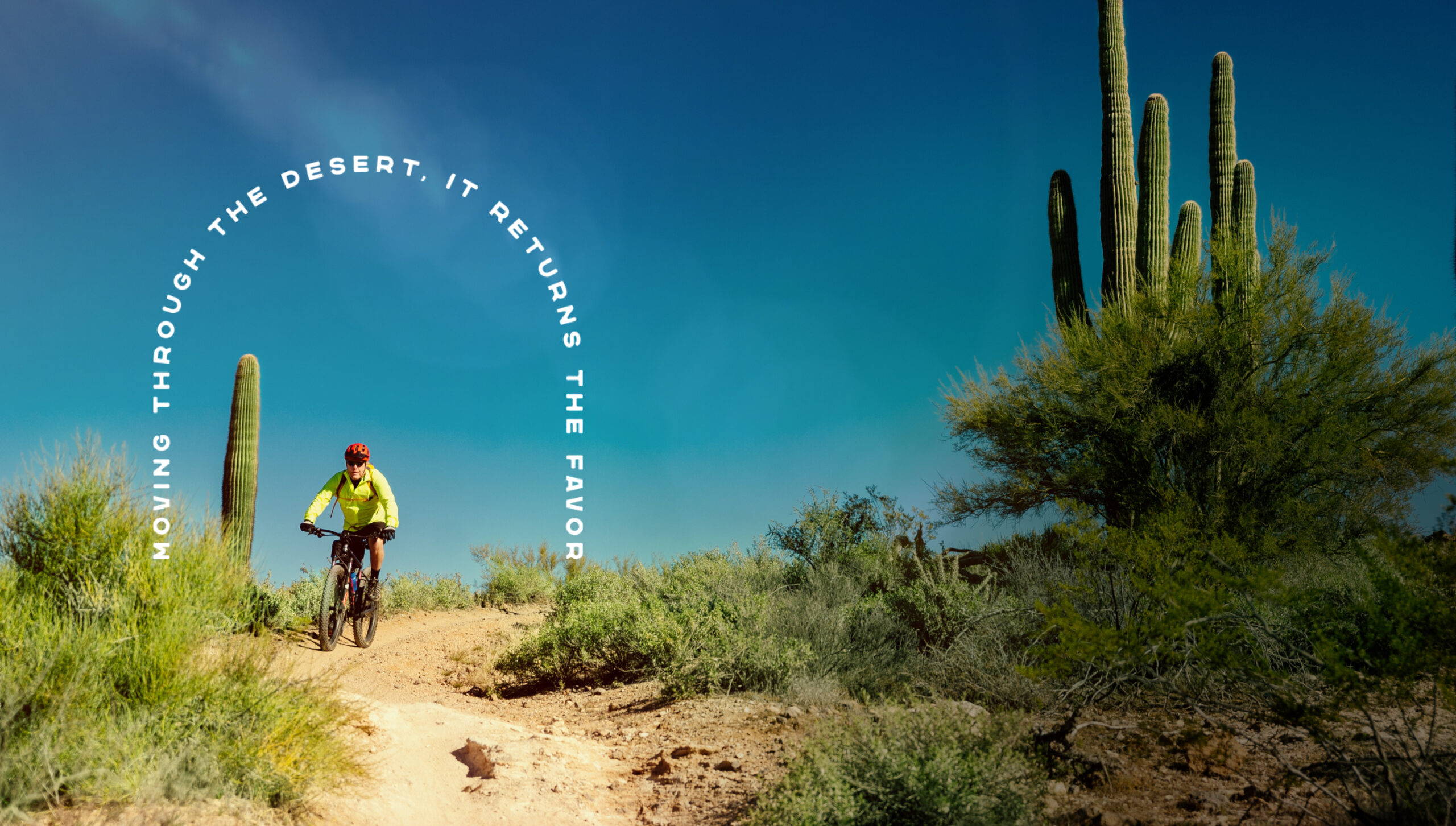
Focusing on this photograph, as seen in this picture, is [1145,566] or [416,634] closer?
[1145,566]

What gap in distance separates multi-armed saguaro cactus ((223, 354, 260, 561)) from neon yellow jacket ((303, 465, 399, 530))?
172 inches

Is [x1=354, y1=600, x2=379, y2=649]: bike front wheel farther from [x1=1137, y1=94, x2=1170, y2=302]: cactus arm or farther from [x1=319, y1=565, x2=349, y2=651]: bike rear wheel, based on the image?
[x1=1137, y1=94, x2=1170, y2=302]: cactus arm

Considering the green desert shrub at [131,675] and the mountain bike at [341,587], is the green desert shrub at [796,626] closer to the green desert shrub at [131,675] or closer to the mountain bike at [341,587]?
A: the mountain bike at [341,587]

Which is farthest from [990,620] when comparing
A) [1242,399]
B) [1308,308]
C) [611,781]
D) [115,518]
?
[1308,308]

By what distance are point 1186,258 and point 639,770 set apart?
14.3 meters

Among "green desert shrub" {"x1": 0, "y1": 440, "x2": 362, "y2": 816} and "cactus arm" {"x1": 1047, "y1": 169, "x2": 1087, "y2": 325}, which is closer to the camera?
"green desert shrub" {"x1": 0, "y1": 440, "x2": 362, "y2": 816}

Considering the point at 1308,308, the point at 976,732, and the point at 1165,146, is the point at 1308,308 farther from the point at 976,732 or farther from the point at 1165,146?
the point at 976,732

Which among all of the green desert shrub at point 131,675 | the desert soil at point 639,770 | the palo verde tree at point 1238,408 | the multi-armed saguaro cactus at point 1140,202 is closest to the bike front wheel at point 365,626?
the desert soil at point 639,770

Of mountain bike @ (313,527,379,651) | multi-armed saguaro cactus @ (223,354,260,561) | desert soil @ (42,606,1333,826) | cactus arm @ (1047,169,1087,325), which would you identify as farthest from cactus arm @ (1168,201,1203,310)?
multi-armed saguaro cactus @ (223,354,260,561)

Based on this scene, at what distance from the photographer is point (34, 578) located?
4.87 metres

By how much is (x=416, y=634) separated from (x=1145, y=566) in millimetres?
10276

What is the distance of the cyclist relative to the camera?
9484 millimetres

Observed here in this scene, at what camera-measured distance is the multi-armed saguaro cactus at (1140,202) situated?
51.9 feet

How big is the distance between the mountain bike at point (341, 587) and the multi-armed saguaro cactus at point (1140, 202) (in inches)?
501
